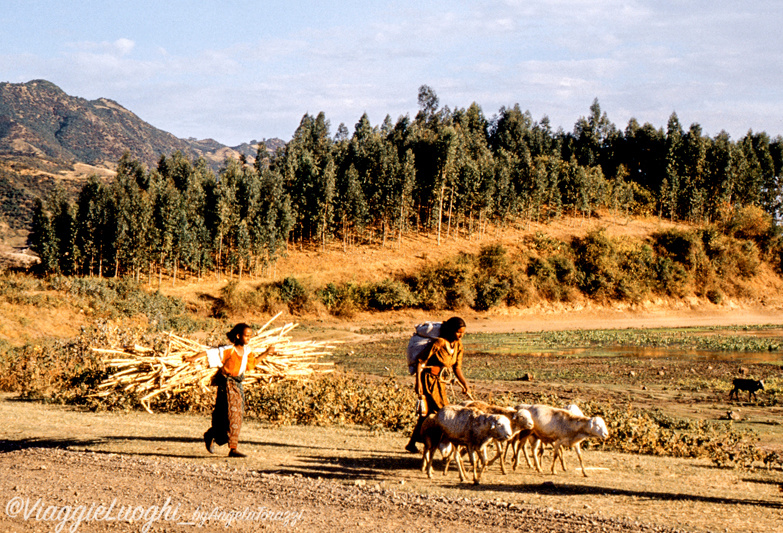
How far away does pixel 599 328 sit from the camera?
5169cm

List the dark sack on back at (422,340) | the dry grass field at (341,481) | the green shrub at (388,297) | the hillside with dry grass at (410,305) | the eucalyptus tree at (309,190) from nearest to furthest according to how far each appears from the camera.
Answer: the dry grass field at (341,481) → the dark sack on back at (422,340) → the hillside with dry grass at (410,305) → the green shrub at (388,297) → the eucalyptus tree at (309,190)

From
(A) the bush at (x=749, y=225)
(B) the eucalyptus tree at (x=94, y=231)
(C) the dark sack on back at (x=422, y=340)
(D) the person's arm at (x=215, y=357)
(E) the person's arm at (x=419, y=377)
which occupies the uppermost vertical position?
(A) the bush at (x=749, y=225)

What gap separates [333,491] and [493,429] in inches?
83.9

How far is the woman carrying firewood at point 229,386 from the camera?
9.35 m

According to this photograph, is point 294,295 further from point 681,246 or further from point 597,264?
point 681,246

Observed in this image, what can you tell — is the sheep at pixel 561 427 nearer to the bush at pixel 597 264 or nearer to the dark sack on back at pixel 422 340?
the dark sack on back at pixel 422 340

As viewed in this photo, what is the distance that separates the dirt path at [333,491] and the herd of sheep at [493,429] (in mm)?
357

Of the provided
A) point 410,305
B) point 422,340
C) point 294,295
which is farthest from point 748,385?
point 294,295

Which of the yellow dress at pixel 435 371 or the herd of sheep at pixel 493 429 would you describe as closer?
the herd of sheep at pixel 493 429

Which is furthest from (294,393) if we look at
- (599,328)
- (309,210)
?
(309,210)

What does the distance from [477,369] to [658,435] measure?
16.2m

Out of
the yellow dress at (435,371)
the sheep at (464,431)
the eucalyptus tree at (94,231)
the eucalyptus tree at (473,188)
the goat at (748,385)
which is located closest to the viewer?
the sheep at (464,431)

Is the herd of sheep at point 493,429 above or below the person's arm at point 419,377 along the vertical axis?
below

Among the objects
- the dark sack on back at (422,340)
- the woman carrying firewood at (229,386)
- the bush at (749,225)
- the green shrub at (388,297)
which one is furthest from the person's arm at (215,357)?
the bush at (749,225)
